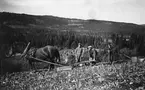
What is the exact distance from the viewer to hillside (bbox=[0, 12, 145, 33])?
216 cm

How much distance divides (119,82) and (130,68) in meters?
0.38

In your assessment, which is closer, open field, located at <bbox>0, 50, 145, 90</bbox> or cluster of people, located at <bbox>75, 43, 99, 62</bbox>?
open field, located at <bbox>0, 50, 145, 90</bbox>

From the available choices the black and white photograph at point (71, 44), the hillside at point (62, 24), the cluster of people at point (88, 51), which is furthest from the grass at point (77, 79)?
the hillside at point (62, 24)

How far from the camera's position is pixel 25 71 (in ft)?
7.29

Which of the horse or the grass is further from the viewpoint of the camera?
the horse

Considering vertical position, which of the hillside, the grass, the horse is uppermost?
the hillside

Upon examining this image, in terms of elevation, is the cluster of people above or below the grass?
above

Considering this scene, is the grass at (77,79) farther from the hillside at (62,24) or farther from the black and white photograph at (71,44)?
the hillside at (62,24)

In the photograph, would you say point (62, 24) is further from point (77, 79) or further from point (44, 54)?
point (77, 79)

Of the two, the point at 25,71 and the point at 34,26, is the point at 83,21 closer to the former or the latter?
the point at 34,26

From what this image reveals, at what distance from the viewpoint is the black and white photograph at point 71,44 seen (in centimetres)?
214

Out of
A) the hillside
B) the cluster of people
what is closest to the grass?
the cluster of people

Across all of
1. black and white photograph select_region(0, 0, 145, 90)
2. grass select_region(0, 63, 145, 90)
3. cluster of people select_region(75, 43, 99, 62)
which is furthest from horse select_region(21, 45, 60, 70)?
cluster of people select_region(75, 43, 99, 62)

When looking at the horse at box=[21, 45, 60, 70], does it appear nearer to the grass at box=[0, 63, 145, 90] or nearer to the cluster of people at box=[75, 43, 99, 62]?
the grass at box=[0, 63, 145, 90]
